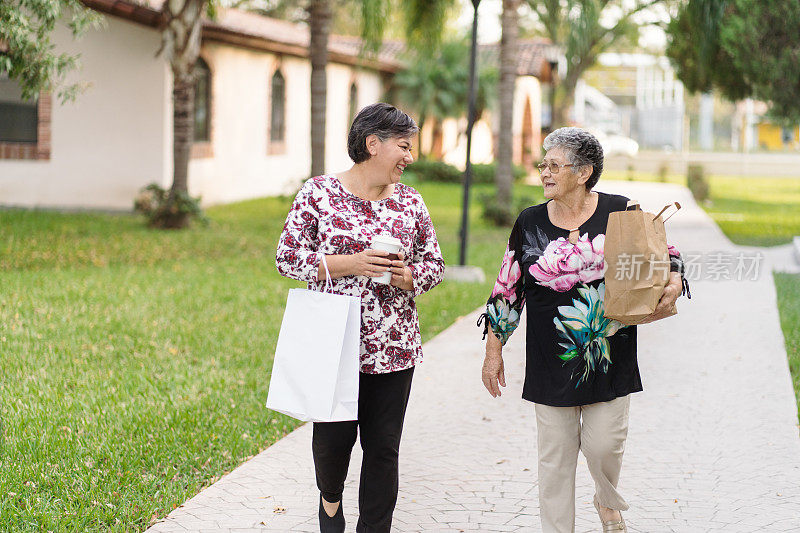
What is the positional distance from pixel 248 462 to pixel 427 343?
3465 millimetres

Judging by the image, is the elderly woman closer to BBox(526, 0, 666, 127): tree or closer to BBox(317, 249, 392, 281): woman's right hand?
BBox(317, 249, 392, 281): woman's right hand

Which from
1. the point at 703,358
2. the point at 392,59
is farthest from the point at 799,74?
the point at 392,59

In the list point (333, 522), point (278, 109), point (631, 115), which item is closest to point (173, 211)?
point (278, 109)

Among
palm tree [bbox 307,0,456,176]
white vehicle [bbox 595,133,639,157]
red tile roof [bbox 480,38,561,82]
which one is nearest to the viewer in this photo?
palm tree [bbox 307,0,456,176]

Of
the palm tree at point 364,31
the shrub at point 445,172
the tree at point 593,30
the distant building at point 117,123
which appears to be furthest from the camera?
the shrub at point 445,172

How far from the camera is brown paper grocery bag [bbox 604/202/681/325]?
10.9 ft

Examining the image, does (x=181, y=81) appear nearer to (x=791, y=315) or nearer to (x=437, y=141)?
(x=791, y=315)

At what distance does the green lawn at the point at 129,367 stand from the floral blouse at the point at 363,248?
1.46m

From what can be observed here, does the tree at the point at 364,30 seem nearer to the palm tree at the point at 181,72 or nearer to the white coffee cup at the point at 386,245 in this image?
the palm tree at the point at 181,72

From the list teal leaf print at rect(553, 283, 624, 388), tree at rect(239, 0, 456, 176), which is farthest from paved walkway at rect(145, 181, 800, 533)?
tree at rect(239, 0, 456, 176)

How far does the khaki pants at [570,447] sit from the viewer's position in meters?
3.69

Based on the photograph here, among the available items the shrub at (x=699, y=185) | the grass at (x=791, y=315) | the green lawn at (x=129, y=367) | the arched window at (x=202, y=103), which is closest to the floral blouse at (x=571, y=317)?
the green lawn at (x=129, y=367)

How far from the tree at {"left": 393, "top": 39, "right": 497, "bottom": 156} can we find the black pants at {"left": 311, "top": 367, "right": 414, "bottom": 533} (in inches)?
1075

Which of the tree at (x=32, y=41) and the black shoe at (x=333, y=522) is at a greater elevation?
the tree at (x=32, y=41)
